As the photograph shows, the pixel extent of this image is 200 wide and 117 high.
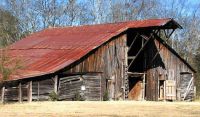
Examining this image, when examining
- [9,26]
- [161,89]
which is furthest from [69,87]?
[9,26]

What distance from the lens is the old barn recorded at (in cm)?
3475

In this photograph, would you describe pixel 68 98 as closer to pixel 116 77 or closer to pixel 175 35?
pixel 116 77

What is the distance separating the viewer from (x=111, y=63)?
39719 mm

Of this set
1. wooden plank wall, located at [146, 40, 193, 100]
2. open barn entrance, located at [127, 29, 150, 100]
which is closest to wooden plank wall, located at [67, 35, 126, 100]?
open barn entrance, located at [127, 29, 150, 100]

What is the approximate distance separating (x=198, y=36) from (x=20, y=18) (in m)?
24.7

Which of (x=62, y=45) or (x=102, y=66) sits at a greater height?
(x=62, y=45)

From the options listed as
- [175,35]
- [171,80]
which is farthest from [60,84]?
[175,35]

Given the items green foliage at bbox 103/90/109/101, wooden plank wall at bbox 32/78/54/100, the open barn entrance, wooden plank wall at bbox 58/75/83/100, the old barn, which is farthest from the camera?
the open barn entrance

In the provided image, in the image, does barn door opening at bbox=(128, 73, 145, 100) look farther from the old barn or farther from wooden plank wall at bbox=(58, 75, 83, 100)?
wooden plank wall at bbox=(58, 75, 83, 100)

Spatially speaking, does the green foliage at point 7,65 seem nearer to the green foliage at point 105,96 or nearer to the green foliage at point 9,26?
the green foliage at point 105,96

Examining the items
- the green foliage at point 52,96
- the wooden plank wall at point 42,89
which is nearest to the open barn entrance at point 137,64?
the green foliage at point 52,96

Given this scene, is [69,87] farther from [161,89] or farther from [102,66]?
[161,89]

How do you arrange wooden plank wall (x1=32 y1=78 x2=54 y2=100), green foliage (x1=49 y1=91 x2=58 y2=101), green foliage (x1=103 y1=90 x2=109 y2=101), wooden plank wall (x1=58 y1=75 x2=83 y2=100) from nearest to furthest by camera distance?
wooden plank wall (x1=32 y1=78 x2=54 y2=100) < green foliage (x1=49 y1=91 x2=58 y2=101) < wooden plank wall (x1=58 y1=75 x2=83 y2=100) < green foliage (x1=103 y1=90 x2=109 y2=101)

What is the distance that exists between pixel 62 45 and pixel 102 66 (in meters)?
4.06
